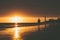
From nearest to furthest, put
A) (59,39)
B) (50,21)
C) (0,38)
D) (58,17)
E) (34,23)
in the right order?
(59,39), (0,38), (34,23), (50,21), (58,17)

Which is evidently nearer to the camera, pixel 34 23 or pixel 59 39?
pixel 59 39

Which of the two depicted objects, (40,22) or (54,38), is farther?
(40,22)

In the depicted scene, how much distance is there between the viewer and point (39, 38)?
18812 millimetres

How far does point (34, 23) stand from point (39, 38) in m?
11.7

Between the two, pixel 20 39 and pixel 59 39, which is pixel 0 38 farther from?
pixel 59 39

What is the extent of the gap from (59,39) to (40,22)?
43.4ft

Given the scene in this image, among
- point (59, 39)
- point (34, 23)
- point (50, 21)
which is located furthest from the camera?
point (50, 21)

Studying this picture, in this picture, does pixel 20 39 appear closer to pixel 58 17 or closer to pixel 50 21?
pixel 50 21

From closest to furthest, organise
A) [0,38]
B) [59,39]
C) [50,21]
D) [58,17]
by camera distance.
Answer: [59,39] → [0,38] → [50,21] → [58,17]

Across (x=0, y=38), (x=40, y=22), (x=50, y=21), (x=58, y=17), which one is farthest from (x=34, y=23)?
(x=0, y=38)

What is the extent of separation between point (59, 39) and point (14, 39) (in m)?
3.21

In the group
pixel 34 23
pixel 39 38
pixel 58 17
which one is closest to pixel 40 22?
pixel 34 23

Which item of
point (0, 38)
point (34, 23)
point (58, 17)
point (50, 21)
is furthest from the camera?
point (58, 17)

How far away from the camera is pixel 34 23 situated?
30.5 metres
